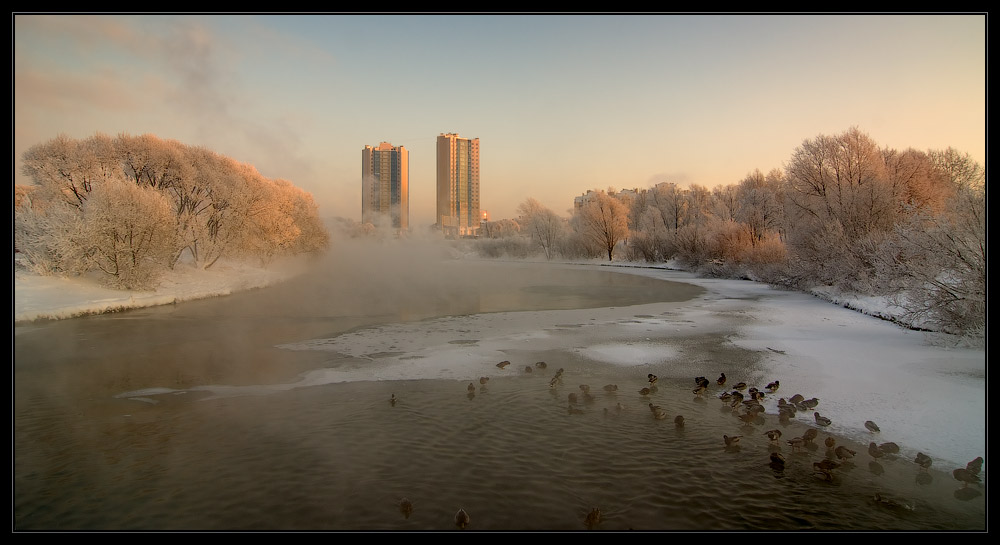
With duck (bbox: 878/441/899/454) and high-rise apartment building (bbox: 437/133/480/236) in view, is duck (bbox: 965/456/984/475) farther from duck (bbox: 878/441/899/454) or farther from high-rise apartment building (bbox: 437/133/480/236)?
A: high-rise apartment building (bbox: 437/133/480/236)

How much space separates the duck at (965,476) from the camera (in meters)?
5.23

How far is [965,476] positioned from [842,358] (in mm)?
6618

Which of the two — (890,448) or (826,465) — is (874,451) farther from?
(826,465)

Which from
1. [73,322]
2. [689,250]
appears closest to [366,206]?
[689,250]

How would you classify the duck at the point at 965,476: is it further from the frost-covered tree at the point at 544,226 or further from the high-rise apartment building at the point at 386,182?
the high-rise apartment building at the point at 386,182

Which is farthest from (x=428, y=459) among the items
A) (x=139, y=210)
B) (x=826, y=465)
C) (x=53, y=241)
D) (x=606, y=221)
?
(x=606, y=221)

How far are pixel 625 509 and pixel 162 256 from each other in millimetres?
31468

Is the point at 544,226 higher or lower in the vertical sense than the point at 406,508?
higher

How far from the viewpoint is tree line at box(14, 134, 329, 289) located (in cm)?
2552

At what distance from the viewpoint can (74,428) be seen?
7.30 metres

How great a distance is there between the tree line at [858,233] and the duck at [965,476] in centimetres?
697

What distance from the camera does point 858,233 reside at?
25.0 m

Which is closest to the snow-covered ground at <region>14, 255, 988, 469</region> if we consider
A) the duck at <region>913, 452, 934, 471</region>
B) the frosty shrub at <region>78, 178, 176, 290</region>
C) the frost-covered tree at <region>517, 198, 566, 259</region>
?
the duck at <region>913, 452, 934, 471</region>

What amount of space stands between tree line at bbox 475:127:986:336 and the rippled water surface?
5.59 m
